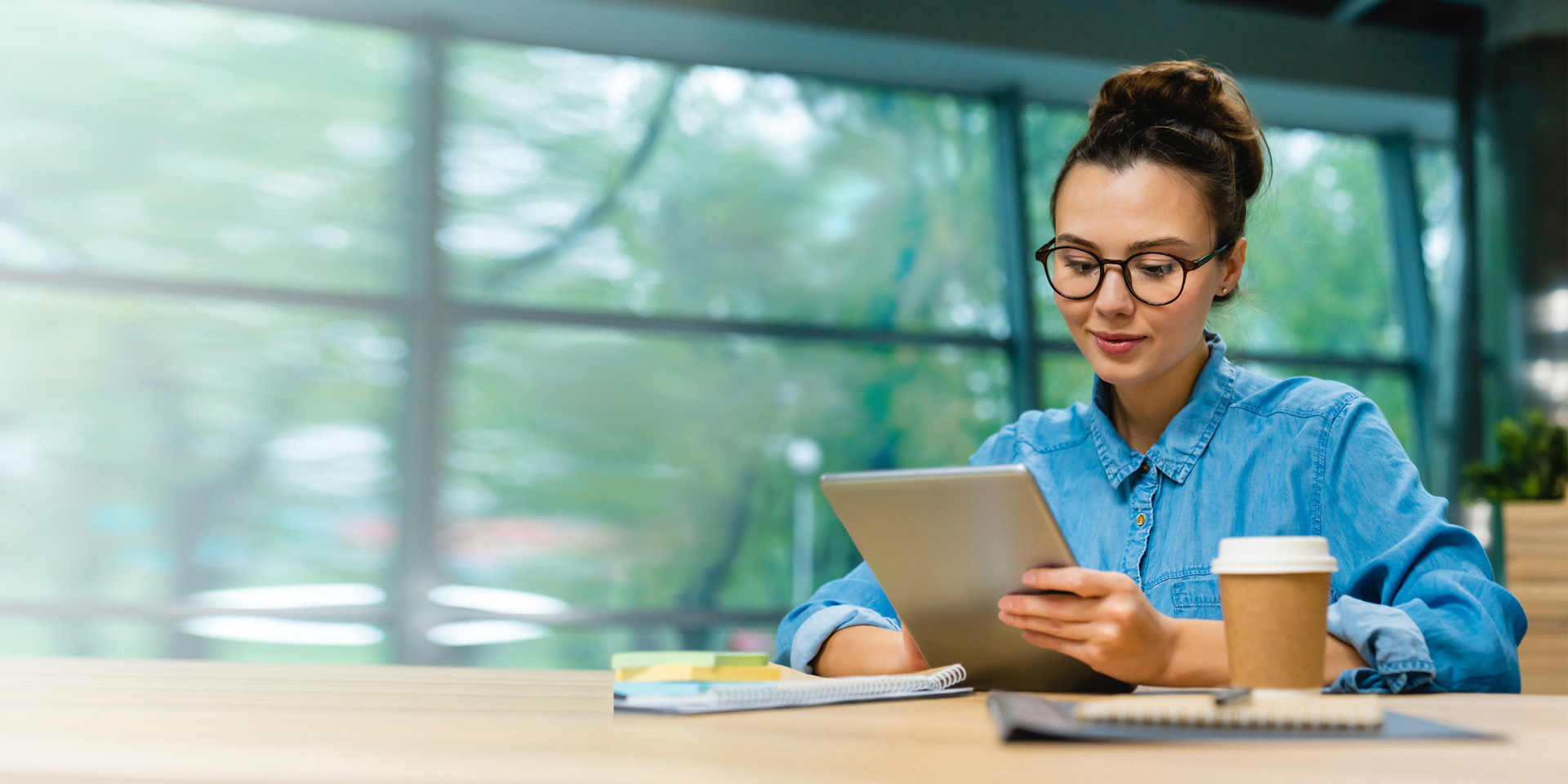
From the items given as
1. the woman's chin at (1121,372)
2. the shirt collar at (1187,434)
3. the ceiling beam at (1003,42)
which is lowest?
the shirt collar at (1187,434)

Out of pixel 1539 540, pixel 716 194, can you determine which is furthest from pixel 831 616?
pixel 716 194

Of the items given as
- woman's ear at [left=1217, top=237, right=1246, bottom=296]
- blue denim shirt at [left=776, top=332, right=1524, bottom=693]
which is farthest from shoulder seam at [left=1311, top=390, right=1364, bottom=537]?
woman's ear at [left=1217, top=237, right=1246, bottom=296]

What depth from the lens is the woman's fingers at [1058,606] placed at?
2.77 feet

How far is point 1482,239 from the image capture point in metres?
4.38

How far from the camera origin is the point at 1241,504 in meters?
1.27

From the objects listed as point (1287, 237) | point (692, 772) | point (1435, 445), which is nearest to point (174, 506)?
point (692, 772)

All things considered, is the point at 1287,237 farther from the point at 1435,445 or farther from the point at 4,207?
the point at 4,207

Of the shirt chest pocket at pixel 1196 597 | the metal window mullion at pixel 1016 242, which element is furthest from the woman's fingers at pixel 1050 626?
the metal window mullion at pixel 1016 242

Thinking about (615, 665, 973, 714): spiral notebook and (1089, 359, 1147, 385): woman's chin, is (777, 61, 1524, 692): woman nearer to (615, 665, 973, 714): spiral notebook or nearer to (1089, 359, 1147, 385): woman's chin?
(1089, 359, 1147, 385): woman's chin

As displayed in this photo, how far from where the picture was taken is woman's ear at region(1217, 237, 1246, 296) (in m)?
1.39

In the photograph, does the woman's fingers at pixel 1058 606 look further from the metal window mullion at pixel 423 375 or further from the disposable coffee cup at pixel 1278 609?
the metal window mullion at pixel 423 375

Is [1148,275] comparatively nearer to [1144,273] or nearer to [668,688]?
[1144,273]

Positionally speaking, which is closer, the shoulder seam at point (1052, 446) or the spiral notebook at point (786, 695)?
the spiral notebook at point (786, 695)

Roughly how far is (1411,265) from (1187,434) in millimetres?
4213
